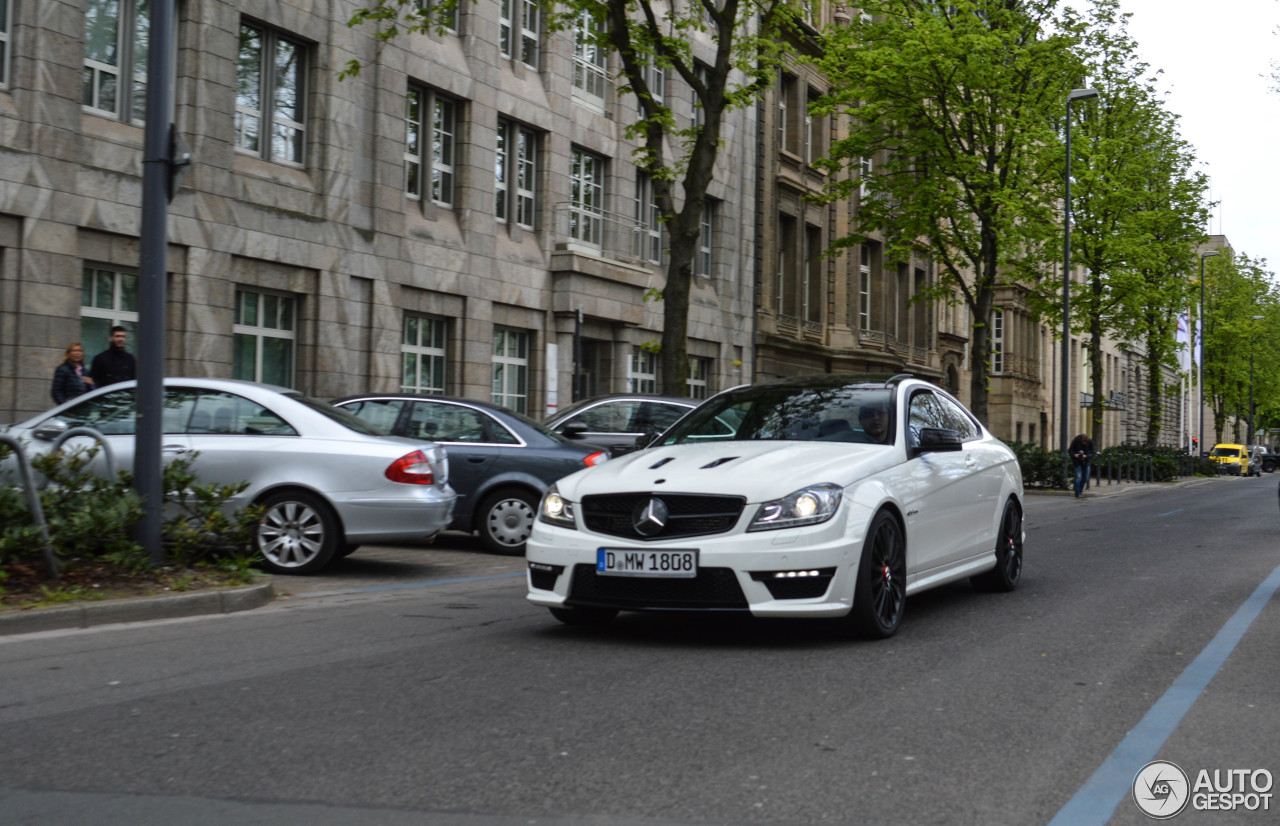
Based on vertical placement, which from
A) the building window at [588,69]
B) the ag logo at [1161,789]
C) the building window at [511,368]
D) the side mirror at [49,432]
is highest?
the building window at [588,69]

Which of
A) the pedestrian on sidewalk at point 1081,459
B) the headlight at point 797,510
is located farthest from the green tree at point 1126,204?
the headlight at point 797,510

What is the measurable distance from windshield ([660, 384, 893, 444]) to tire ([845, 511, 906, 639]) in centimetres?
71

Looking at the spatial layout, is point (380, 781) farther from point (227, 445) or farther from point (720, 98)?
point (720, 98)

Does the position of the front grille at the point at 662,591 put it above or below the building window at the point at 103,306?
below

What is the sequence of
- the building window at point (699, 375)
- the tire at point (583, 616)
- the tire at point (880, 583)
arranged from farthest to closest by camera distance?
the building window at point (699, 375) < the tire at point (583, 616) < the tire at point (880, 583)

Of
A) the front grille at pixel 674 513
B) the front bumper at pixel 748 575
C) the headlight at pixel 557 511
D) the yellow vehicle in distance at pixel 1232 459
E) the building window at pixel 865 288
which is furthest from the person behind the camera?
the yellow vehicle in distance at pixel 1232 459

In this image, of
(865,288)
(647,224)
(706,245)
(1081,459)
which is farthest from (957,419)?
(865,288)

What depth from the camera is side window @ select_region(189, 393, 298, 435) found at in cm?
1095

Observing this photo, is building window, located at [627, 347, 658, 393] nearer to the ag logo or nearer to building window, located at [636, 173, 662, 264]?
building window, located at [636, 173, 662, 264]

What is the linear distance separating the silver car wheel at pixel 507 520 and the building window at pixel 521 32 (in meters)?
15.1

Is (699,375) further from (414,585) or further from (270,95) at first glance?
(414,585)

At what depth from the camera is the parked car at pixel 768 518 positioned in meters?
6.88

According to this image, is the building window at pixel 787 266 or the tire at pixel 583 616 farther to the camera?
the building window at pixel 787 266

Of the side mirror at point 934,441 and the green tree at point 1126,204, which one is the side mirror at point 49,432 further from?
the green tree at point 1126,204
